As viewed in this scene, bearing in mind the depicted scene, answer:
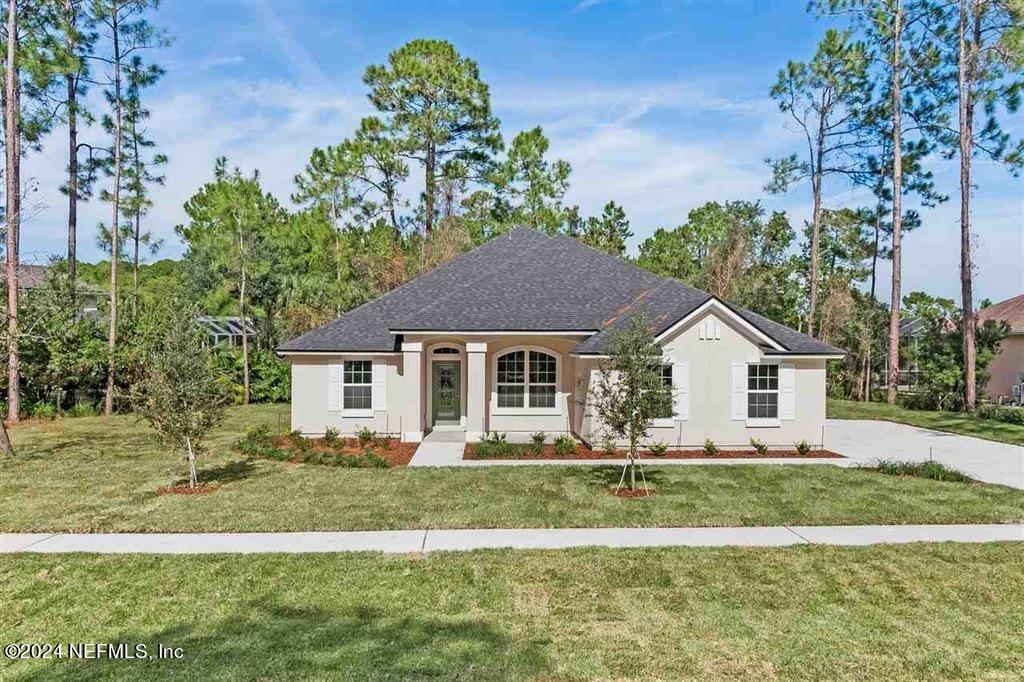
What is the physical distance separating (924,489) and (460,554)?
9.49 metres

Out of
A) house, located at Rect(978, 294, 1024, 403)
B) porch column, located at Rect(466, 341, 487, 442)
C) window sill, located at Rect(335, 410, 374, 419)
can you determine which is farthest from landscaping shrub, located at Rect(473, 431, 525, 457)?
house, located at Rect(978, 294, 1024, 403)

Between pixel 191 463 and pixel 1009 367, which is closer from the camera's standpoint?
pixel 191 463

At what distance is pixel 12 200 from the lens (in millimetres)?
19656

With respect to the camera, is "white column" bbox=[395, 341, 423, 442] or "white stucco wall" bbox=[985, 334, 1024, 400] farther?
"white stucco wall" bbox=[985, 334, 1024, 400]

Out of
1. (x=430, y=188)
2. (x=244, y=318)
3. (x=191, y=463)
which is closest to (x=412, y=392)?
(x=191, y=463)

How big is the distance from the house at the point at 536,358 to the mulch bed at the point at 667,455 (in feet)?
1.55

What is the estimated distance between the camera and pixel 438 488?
11594 mm

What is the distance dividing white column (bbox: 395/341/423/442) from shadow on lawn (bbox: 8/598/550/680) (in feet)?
34.5

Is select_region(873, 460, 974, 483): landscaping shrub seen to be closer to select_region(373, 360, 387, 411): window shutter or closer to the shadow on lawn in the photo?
the shadow on lawn

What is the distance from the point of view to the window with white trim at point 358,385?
17938 millimetres

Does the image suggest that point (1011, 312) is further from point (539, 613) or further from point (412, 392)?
point (539, 613)

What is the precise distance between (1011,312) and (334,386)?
119 ft

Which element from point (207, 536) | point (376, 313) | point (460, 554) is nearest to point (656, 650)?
point (460, 554)

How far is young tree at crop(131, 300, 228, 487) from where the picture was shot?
35.9 ft
